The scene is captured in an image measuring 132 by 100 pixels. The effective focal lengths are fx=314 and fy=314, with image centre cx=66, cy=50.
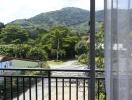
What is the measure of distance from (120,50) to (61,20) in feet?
7.53

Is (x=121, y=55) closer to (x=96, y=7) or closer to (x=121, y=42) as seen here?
(x=121, y=42)

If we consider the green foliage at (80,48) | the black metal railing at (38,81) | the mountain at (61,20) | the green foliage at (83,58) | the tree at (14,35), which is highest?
the mountain at (61,20)

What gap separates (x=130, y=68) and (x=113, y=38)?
28cm

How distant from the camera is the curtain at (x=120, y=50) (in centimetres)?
156

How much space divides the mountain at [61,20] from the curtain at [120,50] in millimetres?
1487

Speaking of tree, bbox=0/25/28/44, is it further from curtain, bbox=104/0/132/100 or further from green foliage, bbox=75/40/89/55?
curtain, bbox=104/0/132/100

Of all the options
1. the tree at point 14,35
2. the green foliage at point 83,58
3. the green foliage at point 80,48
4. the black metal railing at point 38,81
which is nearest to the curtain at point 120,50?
the black metal railing at point 38,81

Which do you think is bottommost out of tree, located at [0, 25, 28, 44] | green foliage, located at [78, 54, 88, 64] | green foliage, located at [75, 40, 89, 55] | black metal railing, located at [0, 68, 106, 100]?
black metal railing, located at [0, 68, 106, 100]

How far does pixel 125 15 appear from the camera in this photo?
1.58m

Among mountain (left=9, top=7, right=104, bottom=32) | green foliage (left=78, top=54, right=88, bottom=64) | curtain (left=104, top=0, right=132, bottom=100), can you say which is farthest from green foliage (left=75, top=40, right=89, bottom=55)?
curtain (left=104, top=0, right=132, bottom=100)

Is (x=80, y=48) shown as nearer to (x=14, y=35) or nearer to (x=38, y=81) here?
(x=38, y=81)

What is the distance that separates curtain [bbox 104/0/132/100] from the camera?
5.13 feet

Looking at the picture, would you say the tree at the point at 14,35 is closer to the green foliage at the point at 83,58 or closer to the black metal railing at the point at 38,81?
the black metal railing at the point at 38,81

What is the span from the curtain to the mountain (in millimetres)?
1487
